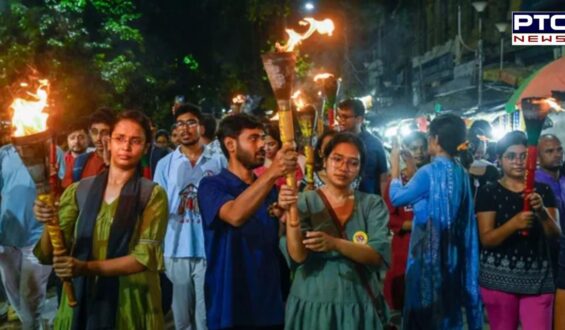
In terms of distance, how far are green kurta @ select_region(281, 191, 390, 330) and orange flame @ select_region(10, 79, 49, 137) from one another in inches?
61.6

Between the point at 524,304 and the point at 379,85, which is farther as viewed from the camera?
the point at 379,85

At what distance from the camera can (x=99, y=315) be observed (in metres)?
3.61

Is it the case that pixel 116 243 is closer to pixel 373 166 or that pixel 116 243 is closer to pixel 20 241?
pixel 20 241

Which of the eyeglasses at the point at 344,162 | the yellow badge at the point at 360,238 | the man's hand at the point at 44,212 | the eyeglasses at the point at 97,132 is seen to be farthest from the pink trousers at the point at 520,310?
the eyeglasses at the point at 97,132

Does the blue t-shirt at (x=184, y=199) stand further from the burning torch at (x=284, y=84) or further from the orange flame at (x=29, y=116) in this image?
the burning torch at (x=284, y=84)

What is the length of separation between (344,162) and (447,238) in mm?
1661

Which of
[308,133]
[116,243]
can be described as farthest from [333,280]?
[116,243]

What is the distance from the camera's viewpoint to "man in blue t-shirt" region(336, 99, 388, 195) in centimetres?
670

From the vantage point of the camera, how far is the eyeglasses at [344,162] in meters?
3.91

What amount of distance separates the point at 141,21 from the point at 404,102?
1938 centimetres

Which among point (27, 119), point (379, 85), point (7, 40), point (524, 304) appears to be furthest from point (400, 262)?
point (379, 85)

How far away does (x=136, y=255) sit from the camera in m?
3.70

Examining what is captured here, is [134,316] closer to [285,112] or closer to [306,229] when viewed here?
[306,229]

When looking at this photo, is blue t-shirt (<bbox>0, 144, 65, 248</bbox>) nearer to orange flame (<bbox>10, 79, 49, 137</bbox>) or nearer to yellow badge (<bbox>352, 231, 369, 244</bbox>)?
orange flame (<bbox>10, 79, 49, 137</bbox>)
